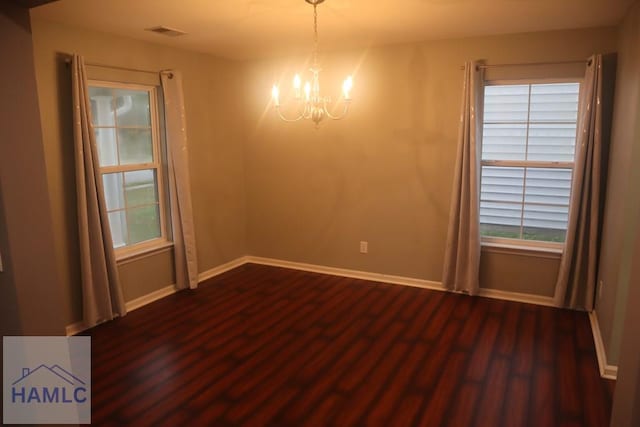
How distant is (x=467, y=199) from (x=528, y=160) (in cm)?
65

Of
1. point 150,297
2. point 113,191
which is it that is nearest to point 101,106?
point 113,191

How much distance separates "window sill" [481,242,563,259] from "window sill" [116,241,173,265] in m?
3.11

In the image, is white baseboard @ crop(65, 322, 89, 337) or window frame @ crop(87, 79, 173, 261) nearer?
white baseboard @ crop(65, 322, 89, 337)

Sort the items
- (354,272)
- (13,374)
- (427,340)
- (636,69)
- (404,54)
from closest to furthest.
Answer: (13,374), (636,69), (427,340), (404,54), (354,272)

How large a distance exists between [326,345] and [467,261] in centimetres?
172

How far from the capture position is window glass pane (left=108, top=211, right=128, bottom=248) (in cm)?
405

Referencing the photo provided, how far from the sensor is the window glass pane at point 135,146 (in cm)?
407

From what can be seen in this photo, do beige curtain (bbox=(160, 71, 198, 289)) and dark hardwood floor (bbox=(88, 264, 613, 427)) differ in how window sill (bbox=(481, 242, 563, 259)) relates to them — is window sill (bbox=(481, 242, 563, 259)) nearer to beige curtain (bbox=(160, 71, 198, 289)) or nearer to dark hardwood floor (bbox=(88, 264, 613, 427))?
dark hardwood floor (bbox=(88, 264, 613, 427))

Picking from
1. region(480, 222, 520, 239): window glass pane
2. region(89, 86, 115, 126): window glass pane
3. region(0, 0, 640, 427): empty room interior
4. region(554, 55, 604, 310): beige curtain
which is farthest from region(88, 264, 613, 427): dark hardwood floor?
region(89, 86, 115, 126): window glass pane

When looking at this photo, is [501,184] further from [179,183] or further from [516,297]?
[179,183]

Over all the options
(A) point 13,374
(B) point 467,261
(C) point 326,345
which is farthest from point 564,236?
(A) point 13,374

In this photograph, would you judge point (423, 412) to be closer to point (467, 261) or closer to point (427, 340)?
point (427, 340)

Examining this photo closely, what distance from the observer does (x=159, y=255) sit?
4.40m

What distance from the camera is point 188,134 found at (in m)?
4.62
